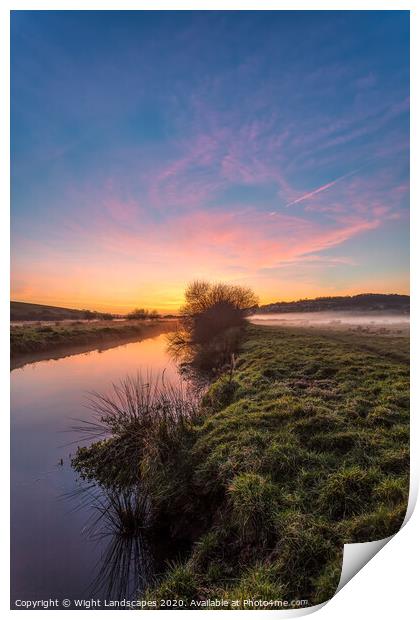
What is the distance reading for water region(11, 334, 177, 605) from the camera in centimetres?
324

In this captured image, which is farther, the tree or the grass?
the tree

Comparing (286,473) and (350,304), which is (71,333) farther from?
(350,304)

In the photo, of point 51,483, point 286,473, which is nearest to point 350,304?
point 286,473

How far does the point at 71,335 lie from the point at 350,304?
11.4 feet

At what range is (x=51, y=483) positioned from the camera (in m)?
4.10

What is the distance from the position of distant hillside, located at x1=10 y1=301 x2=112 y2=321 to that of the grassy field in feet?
4.93

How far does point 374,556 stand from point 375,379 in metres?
1.96

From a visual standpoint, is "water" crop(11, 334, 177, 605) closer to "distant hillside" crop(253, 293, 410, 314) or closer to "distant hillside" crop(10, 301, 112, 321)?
"distant hillside" crop(10, 301, 112, 321)

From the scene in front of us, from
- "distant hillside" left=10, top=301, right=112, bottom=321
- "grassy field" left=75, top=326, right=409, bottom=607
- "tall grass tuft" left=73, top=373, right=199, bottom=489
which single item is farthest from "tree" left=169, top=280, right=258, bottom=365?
"distant hillside" left=10, top=301, right=112, bottom=321

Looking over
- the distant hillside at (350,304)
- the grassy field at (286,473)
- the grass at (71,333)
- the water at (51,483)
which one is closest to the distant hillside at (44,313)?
the grass at (71,333)

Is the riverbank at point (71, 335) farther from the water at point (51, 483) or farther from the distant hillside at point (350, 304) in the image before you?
the distant hillside at point (350, 304)

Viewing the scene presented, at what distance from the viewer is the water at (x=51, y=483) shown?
324 cm

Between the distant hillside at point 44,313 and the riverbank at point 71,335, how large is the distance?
10cm
